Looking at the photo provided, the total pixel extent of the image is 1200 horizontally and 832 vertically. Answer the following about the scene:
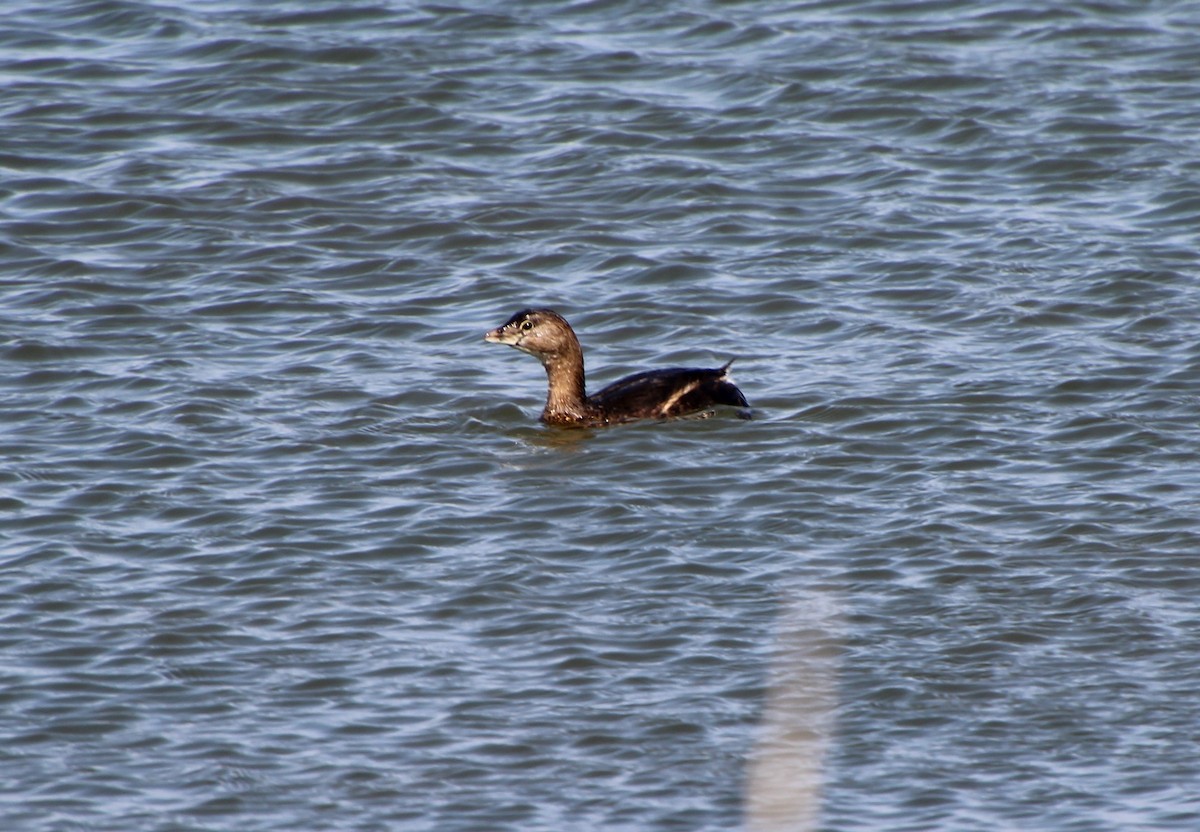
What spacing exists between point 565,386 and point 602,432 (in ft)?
1.25

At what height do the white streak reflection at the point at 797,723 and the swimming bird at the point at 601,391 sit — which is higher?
the swimming bird at the point at 601,391

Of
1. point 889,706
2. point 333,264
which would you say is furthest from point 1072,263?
point 889,706

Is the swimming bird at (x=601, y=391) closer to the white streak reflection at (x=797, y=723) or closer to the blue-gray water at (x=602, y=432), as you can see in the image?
the blue-gray water at (x=602, y=432)

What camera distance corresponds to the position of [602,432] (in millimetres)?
12234

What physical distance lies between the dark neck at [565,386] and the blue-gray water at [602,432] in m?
0.23

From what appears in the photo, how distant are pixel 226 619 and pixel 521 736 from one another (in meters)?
1.82

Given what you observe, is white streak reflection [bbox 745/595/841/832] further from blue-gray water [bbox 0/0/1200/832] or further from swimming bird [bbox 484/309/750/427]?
swimming bird [bbox 484/309/750/427]

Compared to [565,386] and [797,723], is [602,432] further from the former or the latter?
[797,723]

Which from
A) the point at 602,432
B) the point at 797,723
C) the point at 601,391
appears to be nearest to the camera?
the point at 797,723

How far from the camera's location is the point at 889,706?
810 cm

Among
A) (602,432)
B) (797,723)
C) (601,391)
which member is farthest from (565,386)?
(797,723)

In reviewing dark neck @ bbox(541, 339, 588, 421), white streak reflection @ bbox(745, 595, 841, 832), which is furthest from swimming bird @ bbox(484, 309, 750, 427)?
white streak reflection @ bbox(745, 595, 841, 832)

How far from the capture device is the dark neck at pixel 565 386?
1230 centimetres

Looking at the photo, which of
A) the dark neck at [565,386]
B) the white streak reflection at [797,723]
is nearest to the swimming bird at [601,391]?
the dark neck at [565,386]
